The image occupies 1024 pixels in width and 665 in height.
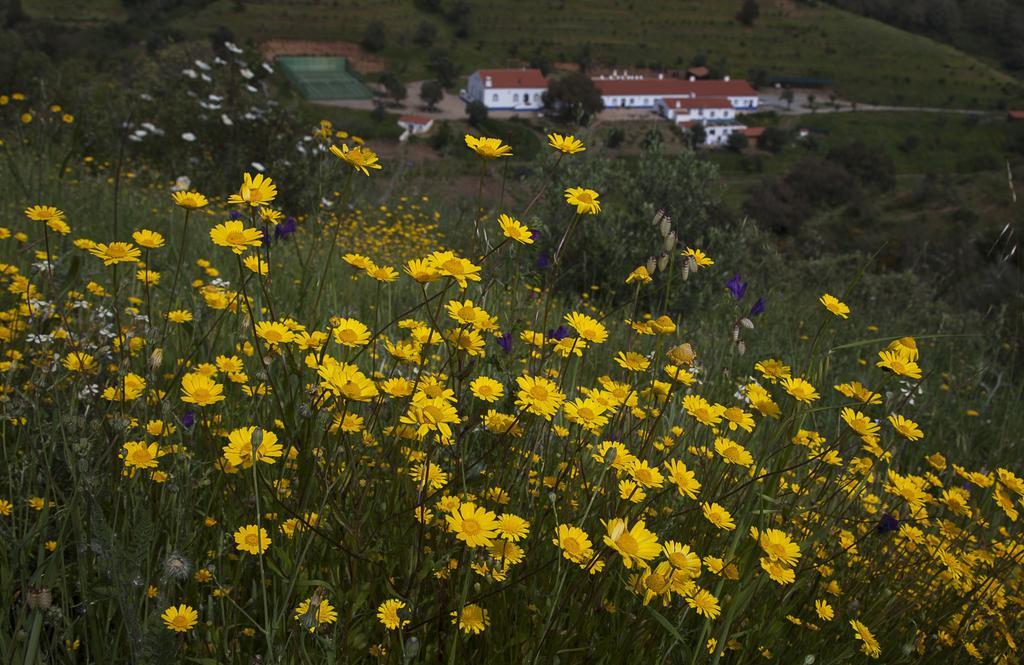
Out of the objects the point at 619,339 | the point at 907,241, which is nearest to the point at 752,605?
the point at 619,339

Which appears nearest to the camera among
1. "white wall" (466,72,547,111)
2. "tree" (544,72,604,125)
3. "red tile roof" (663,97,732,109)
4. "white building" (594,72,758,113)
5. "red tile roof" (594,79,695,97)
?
"tree" (544,72,604,125)

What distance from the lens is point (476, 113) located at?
59219 millimetres

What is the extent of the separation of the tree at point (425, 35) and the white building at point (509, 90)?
1354 centimetres

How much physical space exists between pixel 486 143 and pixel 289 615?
106 cm

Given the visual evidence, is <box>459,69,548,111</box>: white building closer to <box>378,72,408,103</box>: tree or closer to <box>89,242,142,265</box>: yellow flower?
<box>378,72,408,103</box>: tree

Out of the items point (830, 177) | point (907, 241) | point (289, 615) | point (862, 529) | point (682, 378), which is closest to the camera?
point (289, 615)

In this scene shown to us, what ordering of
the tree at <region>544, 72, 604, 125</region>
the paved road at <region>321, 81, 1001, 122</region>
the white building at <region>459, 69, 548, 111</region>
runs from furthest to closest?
the white building at <region>459, 69, 548, 111</region>, the paved road at <region>321, 81, 1001, 122</region>, the tree at <region>544, 72, 604, 125</region>

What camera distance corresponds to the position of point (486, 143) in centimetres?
155

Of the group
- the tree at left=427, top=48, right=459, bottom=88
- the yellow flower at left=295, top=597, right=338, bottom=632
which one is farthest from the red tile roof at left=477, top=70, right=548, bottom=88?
the yellow flower at left=295, top=597, right=338, bottom=632

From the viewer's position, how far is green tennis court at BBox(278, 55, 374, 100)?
2482 inches

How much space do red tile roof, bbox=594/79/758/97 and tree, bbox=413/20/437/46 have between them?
19.4 meters

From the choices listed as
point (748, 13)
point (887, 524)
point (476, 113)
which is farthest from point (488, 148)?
point (748, 13)

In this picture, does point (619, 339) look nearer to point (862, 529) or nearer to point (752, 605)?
point (862, 529)

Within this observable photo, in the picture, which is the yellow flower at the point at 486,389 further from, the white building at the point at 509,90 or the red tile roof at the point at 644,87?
the red tile roof at the point at 644,87
